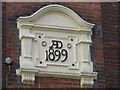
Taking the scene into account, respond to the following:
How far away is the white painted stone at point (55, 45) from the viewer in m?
18.5

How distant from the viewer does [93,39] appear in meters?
19.4

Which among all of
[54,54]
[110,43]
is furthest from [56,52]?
[110,43]

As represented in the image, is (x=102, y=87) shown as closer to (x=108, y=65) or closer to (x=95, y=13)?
(x=108, y=65)

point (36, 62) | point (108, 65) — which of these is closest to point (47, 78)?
point (36, 62)

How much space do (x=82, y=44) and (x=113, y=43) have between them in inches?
40.3

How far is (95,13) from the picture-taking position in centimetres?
1966

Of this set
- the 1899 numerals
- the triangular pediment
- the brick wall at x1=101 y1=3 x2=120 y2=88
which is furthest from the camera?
the brick wall at x1=101 y1=3 x2=120 y2=88

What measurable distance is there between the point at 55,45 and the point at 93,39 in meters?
1.18

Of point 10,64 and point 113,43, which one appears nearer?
point 10,64

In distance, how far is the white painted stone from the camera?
18531mm

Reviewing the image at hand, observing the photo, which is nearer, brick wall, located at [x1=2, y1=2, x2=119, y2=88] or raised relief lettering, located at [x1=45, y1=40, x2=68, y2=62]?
brick wall, located at [x1=2, y1=2, x2=119, y2=88]

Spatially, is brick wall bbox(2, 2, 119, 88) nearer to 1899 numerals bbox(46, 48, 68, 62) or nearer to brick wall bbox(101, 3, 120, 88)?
brick wall bbox(101, 3, 120, 88)

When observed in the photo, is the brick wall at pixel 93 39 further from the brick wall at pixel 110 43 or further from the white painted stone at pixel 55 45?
the white painted stone at pixel 55 45

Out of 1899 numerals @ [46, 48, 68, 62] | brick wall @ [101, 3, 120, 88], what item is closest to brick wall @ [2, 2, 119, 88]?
brick wall @ [101, 3, 120, 88]
